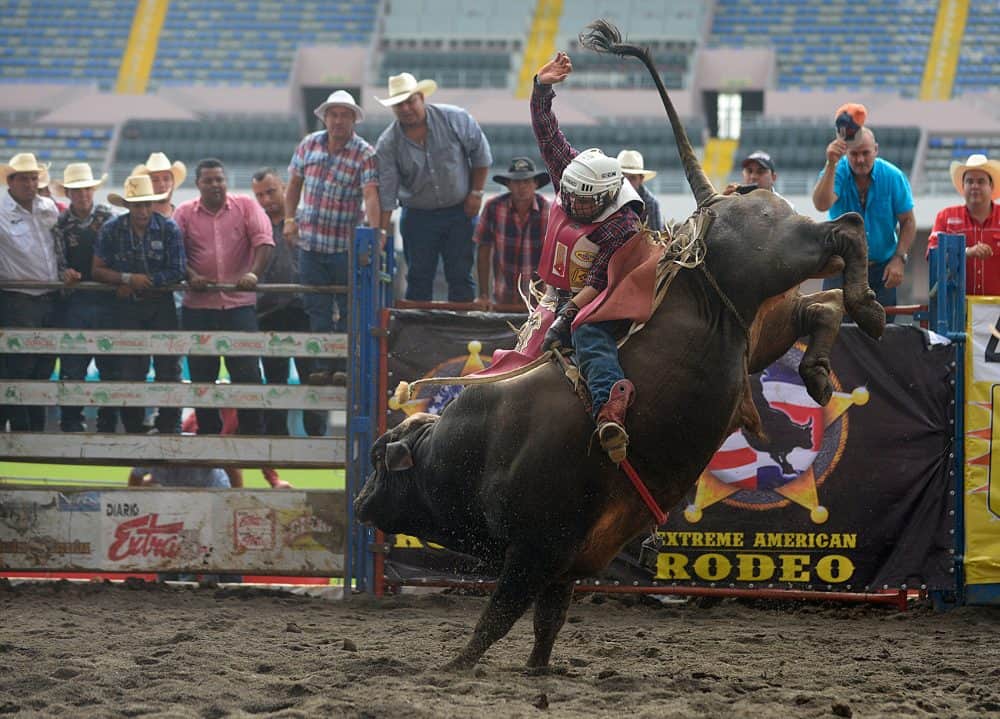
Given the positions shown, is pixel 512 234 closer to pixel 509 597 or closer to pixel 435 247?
pixel 435 247

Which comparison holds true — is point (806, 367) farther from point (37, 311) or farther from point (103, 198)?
point (103, 198)

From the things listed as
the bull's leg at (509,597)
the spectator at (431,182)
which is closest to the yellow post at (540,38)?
the spectator at (431,182)

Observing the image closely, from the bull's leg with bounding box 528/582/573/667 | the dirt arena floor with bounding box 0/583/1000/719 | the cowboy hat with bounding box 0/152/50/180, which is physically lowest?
the dirt arena floor with bounding box 0/583/1000/719

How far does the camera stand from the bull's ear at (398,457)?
18.9ft

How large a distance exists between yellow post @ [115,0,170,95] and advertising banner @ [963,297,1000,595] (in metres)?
A: 31.2

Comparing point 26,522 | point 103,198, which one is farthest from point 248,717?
point 103,198

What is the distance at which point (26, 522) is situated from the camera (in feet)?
26.2

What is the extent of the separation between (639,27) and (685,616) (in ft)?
102

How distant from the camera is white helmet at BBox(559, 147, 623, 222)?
523 centimetres

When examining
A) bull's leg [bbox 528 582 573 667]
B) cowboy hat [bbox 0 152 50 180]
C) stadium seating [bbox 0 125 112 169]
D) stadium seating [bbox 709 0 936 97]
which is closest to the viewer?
bull's leg [bbox 528 582 573 667]

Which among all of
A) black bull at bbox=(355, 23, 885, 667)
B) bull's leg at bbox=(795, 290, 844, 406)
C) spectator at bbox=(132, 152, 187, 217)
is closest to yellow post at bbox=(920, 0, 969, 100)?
spectator at bbox=(132, 152, 187, 217)

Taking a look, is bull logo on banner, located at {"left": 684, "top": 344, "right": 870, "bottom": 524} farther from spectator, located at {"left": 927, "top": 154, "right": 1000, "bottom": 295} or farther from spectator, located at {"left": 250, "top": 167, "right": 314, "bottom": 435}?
spectator, located at {"left": 250, "top": 167, "right": 314, "bottom": 435}

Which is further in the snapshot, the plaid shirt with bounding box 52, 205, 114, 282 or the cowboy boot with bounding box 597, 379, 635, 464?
the plaid shirt with bounding box 52, 205, 114, 282

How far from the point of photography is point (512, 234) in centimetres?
842
